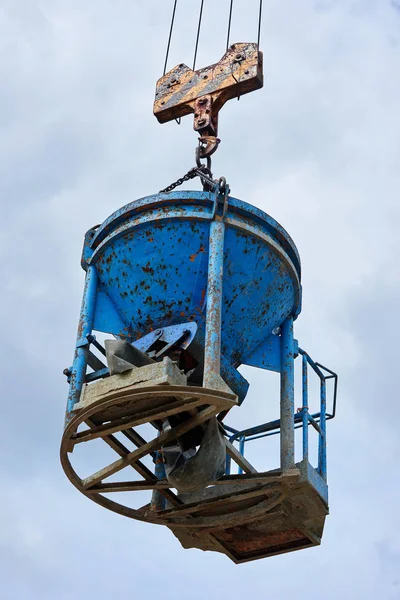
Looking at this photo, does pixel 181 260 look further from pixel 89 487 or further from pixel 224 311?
pixel 89 487

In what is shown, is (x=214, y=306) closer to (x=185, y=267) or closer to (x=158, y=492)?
→ (x=185, y=267)

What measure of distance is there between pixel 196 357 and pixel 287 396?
1500mm

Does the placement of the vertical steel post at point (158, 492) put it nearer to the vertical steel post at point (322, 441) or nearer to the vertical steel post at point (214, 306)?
the vertical steel post at point (322, 441)

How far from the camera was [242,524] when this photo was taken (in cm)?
1430

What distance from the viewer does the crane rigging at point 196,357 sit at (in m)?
12.4

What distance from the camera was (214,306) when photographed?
12281 millimetres

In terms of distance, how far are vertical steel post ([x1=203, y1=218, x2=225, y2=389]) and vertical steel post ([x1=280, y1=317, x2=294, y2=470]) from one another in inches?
77.8

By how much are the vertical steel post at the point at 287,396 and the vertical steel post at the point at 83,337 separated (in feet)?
8.65

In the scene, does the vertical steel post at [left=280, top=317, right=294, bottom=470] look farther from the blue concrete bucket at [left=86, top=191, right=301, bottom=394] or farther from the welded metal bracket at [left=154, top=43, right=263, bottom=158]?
the welded metal bracket at [left=154, top=43, right=263, bottom=158]

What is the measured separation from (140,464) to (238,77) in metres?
5.74

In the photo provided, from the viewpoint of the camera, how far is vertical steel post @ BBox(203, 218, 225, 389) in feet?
38.5

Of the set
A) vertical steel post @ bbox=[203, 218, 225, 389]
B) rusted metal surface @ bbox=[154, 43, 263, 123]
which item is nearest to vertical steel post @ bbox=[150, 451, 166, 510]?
vertical steel post @ bbox=[203, 218, 225, 389]

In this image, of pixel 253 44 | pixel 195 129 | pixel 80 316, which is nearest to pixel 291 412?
pixel 80 316

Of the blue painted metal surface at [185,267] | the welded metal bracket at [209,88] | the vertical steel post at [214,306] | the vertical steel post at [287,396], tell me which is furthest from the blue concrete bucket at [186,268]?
the welded metal bracket at [209,88]
